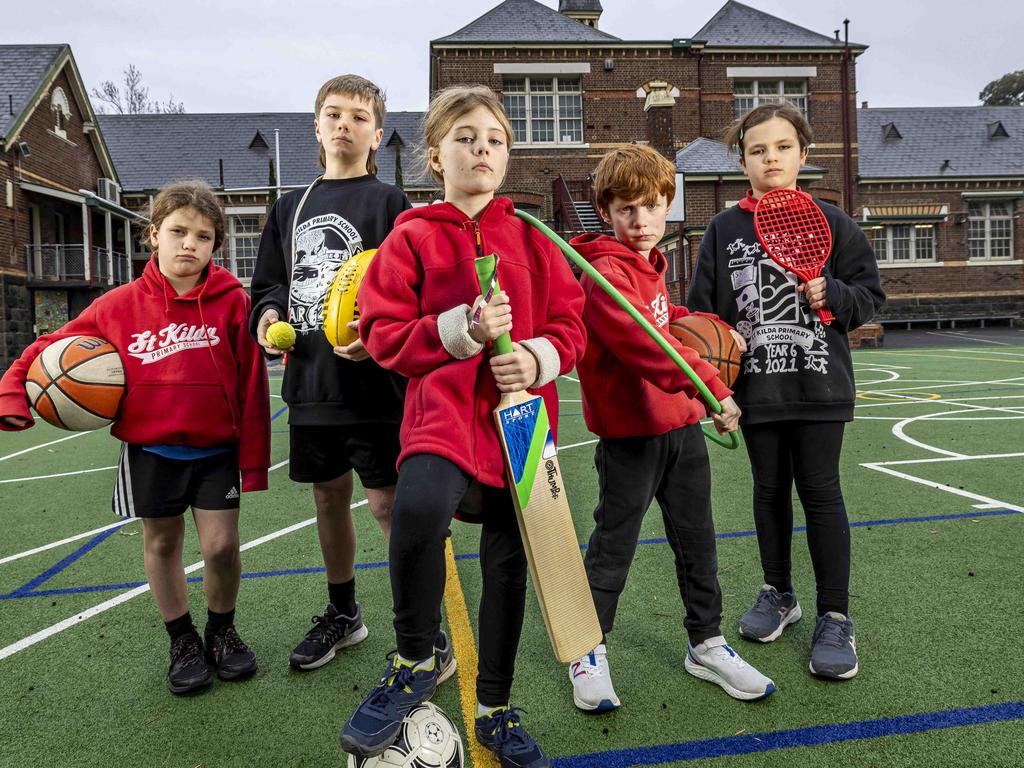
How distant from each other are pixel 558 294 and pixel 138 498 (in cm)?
174

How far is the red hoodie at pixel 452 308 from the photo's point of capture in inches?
80.4

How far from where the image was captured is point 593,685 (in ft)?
8.48

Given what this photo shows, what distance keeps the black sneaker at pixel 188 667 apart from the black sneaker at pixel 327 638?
32 cm

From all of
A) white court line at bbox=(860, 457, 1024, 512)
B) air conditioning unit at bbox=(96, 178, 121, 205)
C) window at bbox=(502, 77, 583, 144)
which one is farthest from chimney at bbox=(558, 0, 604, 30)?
white court line at bbox=(860, 457, 1024, 512)

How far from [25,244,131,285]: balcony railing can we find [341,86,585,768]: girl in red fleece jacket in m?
26.1

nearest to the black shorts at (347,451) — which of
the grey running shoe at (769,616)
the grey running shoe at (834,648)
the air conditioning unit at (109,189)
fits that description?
the grey running shoe at (769,616)

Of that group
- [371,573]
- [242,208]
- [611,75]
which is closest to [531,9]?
[611,75]

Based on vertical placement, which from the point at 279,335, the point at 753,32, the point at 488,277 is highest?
the point at 753,32

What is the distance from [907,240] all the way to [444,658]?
34217 millimetres

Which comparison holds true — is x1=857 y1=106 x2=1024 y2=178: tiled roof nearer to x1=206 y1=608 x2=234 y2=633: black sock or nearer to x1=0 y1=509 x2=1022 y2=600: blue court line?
x1=0 y1=509 x2=1022 y2=600: blue court line

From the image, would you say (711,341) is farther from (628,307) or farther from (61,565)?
(61,565)

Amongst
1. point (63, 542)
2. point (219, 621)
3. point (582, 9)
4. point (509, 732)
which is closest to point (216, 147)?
point (582, 9)

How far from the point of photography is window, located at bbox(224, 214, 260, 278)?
30375mm

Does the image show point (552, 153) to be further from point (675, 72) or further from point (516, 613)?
point (516, 613)
